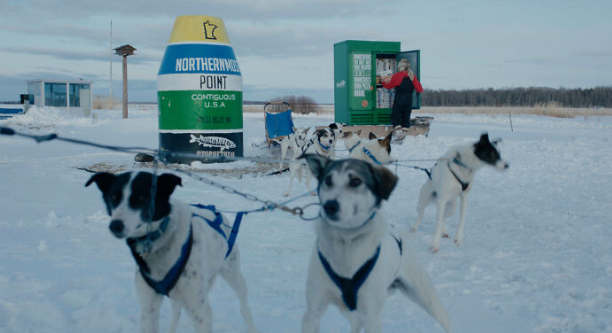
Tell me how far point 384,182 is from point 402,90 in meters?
12.6

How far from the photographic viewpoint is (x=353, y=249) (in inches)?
109

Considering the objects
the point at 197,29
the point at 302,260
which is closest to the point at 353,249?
the point at 302,260

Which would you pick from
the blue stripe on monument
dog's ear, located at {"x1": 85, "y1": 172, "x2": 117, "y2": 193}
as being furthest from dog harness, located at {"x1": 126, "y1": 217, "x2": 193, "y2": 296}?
the blue stripe on monument

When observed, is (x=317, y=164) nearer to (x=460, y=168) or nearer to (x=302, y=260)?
(x=302, y=260)

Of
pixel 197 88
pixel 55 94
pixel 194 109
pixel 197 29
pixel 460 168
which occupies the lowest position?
pixel 460 168

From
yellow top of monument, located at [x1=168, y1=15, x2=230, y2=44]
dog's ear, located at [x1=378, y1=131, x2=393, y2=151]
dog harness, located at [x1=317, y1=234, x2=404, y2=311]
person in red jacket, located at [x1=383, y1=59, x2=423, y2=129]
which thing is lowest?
dog harness, located at [x1=317, y1=234, x2=404, y2=311]

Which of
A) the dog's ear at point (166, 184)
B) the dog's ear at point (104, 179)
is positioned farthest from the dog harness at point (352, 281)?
the dog's ear at point (104, 179)

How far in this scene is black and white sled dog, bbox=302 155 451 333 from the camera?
2705 mm

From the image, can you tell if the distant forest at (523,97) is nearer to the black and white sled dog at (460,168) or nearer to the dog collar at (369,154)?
the dog collar at (369,154)

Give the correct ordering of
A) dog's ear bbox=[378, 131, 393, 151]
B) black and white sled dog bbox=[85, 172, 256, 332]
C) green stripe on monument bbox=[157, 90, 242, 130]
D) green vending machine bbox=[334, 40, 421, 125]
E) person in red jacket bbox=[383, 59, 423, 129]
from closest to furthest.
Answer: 1. black and white sled dog bbox=[85, 172, 256, 332]
2. dog's ear bbox=[378, 131, 393, 151]
3. green stripe on monument bbox=[157, 90, 242, 130]
4. person in red jacket bbox=[383, 59, 423, 129]
5. green vending machine bbox=[334, 40, 421, 125]

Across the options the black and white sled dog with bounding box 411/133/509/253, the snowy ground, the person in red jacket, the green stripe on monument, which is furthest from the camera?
the person in red jacket

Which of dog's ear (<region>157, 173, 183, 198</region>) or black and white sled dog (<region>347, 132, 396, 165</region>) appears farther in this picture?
black and white sled dog (<region>347, 132, 396, 165</region>)

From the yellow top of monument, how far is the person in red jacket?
5176 millimetres

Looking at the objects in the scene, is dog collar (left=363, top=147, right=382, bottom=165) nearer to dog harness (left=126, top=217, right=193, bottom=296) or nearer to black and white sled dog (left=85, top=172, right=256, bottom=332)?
black and white sled dog (left=85, top=172, right=256, bottom=332)
